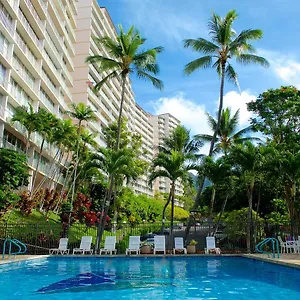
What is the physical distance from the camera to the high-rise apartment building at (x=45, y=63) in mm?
26328

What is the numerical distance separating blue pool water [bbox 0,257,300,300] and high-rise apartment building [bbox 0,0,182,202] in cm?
956

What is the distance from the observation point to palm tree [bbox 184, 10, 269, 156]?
21.6 meters

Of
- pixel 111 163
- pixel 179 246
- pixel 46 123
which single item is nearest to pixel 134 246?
pixel 179 246

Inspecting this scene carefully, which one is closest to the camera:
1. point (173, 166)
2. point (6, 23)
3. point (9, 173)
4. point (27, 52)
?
point (9, 173)

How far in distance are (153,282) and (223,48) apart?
17242 mm

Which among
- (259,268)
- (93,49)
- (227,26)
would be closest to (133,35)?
(227,26)

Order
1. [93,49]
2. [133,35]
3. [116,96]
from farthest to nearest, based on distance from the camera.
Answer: [116,96] → [93,49] → [133,35]

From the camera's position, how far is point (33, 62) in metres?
31.8

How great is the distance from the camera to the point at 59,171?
38.6 m

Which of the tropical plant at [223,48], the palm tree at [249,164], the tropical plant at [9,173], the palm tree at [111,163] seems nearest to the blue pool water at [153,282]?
the palm tree at [249,164]

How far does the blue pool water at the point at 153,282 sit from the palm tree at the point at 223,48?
34.7 ft

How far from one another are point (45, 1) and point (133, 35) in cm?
1836

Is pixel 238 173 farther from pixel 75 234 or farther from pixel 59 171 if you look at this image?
pixel 59 171

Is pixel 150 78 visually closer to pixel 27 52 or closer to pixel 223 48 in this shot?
pixel 223 48
